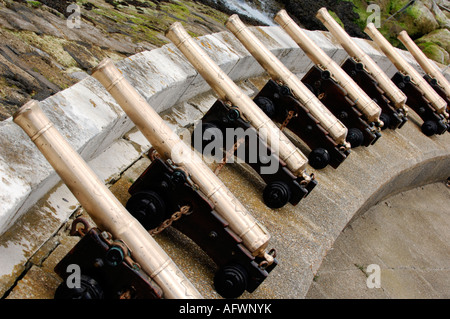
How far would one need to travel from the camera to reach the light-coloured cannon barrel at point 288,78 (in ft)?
14.9

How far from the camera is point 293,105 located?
4.57m

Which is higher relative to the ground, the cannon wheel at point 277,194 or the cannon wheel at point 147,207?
the cannon wheel at point 147,207

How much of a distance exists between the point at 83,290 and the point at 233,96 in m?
1.98

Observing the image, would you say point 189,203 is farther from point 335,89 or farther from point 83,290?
point 335,89

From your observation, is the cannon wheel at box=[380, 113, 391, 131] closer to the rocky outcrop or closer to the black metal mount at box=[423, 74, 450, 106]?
the black metal mount at box=[423, 74, 450, 106]

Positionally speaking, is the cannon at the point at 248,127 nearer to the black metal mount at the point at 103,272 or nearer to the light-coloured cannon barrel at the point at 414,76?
the black metal mount at the point at 103,272

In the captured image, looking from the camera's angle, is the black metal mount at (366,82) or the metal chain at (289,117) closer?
the metal chain at (289,117)

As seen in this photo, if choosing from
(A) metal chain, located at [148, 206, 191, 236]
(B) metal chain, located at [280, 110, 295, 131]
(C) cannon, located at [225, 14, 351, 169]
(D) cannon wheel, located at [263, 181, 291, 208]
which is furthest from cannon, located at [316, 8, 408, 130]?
(A) metal chain, located at [148, 206, 191, 236]

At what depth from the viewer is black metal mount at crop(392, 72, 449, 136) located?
728cm

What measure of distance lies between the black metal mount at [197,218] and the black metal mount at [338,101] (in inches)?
107
